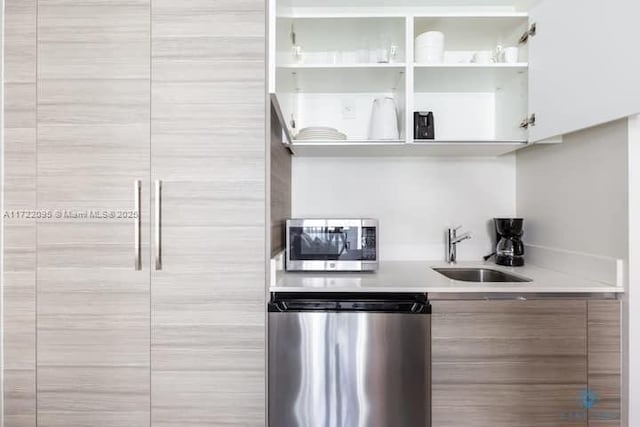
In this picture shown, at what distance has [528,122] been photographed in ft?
5.65

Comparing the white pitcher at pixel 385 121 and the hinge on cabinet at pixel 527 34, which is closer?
the hinge on cabinet at pixel 527 34

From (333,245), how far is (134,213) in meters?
0.84

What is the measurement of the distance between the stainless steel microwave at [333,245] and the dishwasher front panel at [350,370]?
33 centimetres

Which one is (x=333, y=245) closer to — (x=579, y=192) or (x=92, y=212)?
(x=92, y=212)

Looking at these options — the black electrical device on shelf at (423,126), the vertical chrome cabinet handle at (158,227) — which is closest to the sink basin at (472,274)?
the black electrical device on shelf at (423,126)

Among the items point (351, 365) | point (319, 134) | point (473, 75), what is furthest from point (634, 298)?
point (319, 134)

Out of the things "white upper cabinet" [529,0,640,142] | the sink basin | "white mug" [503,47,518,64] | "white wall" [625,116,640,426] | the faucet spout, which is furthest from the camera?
the faucet spout

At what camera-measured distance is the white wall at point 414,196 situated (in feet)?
6.95

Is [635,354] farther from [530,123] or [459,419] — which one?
[530,123]

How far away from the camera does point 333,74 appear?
182 centimetres

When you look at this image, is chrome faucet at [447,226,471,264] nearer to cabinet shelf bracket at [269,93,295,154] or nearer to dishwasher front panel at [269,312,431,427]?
dishwasher front panel at [269,312,431,427]

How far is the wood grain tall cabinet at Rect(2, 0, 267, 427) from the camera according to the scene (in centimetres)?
141

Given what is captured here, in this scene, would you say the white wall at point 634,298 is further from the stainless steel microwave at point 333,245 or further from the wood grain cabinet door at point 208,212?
the wood grain cabinet door at point 208,212


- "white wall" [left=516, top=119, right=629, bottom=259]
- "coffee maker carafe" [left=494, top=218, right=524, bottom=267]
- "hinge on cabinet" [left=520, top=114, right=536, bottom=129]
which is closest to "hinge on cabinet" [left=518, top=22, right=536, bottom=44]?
"hinge on cabinet" [left=520, top=114, right=536, bottom=129]
